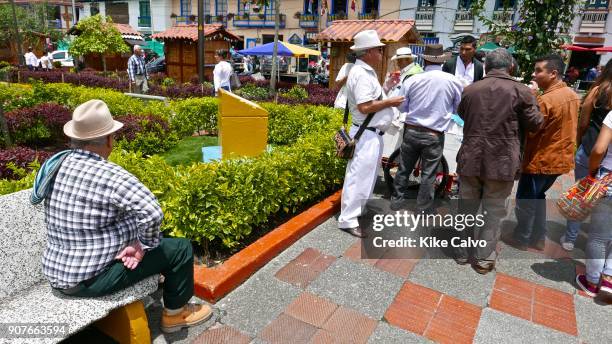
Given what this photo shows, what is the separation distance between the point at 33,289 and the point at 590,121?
4.66 m

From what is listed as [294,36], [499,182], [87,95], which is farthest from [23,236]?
[294,36]

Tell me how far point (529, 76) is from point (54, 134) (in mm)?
7307

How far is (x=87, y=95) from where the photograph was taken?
807 cm

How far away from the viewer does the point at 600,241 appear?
3.36m

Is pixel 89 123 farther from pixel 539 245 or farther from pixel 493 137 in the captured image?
pixel 539 245

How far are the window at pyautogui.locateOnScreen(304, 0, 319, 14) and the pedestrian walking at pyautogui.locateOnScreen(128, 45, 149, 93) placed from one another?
23.7 meters

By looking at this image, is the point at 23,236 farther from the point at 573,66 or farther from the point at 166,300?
the point at 573,66

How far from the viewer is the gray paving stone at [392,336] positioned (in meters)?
2.75

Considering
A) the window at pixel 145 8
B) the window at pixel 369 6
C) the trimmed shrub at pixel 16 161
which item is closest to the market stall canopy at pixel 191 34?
the trimmed shrub at pixel 16 161

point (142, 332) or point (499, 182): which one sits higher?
point (499, 182)

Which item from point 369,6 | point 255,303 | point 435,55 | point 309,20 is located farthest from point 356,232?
point 309,20

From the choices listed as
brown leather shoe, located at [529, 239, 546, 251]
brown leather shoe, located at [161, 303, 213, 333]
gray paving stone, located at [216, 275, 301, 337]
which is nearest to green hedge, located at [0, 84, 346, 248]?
gray paving stone, located at [216, 275, 301, 337]

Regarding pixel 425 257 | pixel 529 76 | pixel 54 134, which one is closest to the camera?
pixel 425 257

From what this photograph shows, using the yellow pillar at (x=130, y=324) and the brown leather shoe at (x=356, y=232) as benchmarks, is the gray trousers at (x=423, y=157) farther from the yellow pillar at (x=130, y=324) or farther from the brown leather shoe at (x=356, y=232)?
the yellow pillar at (x=130, y=324)
